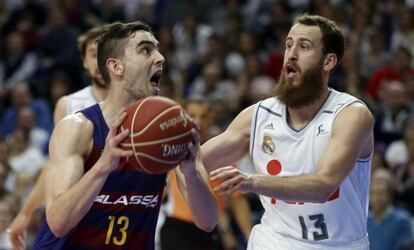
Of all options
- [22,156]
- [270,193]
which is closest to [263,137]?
[270,193]

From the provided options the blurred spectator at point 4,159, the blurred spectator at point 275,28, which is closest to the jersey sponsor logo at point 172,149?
the blurred spectator at point 4,159

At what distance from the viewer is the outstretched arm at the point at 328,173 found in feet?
16.5

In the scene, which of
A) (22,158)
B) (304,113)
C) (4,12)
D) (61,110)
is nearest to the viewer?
(304,113)

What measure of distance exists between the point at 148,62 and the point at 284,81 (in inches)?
41.1

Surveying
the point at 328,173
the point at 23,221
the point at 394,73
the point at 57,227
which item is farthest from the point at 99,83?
the point at 394,73

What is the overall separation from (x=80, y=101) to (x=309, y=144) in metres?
2.45

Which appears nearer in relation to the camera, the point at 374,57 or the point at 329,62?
the point at 329,62

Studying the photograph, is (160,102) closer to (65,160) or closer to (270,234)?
(65,160)

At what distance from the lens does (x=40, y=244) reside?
545 centimetres

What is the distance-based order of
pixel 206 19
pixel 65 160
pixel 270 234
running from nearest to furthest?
pixel 65 160, pixel 270 234, pixel 206 19

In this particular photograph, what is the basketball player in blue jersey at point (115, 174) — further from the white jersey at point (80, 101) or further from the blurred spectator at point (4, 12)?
the blurred spectator at point (4, 12)

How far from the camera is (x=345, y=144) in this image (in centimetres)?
560

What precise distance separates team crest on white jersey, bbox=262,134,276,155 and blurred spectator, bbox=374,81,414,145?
6223 mm

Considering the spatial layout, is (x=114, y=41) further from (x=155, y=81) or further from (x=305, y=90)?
(x=305, y=90)
